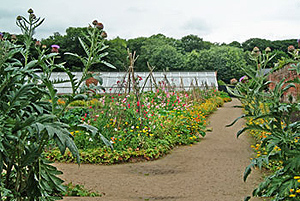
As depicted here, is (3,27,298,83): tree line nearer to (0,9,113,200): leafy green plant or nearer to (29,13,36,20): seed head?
(29,13,36,20): seed head

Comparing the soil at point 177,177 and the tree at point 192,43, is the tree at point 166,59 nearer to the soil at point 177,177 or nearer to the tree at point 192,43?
the tree at point 192,43

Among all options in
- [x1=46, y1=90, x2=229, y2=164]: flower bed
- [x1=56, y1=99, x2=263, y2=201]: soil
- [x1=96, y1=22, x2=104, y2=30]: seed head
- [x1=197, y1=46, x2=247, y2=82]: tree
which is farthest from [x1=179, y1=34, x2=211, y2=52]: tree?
[x1=96, y1=22, x2=104, y2=30]: seed head

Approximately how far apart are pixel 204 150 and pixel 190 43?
40373mm

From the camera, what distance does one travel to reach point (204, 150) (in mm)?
6168

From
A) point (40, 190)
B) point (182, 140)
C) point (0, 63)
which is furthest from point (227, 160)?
point (0, 63)

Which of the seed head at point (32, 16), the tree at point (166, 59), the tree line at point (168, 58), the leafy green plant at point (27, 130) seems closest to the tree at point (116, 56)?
the tree line at point (168, 58)

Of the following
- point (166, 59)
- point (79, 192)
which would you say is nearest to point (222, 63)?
point (166, 59)

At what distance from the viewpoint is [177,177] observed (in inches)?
176

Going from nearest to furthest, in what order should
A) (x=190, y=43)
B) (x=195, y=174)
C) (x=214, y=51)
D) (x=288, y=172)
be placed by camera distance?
(x=288, y=172), (x=195, y=174), (x=214, y=51), (x=190, y=43)

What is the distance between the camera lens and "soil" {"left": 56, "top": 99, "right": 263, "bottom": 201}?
3.69 meters

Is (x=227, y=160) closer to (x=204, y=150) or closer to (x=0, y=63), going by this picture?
(x=204, y=150)

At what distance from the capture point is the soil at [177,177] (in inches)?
145

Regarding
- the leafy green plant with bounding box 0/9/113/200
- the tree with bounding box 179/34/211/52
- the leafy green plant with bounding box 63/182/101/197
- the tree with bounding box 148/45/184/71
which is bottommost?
the leafy green plant with bounding box 63/182/101/197

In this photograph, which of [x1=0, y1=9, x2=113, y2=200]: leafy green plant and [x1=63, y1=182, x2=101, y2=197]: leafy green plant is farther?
[x1=63, y1=182, x2=101, y2=197]: leafy green plant
